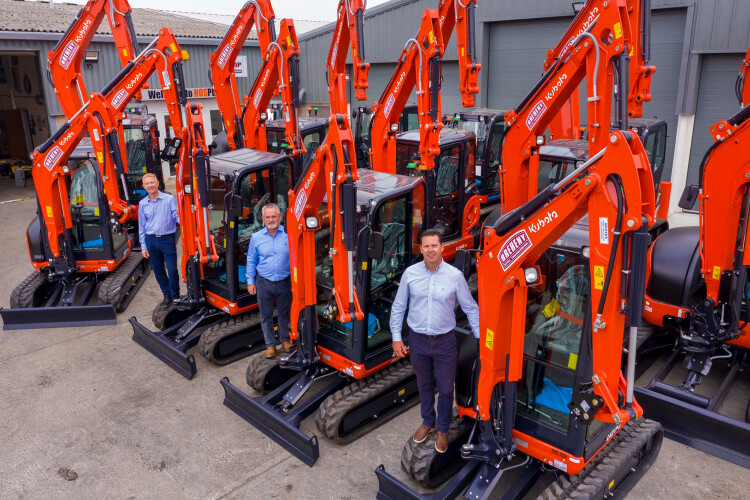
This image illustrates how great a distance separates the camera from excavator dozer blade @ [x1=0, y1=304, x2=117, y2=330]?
8273 millimetres

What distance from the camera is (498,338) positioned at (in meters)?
4.31

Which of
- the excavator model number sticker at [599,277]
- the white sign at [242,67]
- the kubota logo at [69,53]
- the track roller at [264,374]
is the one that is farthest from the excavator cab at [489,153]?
the white sign at [242,67]

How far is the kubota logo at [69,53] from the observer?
374 inches

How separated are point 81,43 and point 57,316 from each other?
4.46 metres

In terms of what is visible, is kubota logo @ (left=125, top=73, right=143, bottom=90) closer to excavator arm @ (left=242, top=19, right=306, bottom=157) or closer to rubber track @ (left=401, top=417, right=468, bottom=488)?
excavator arm @ (left=242, top=19, right=306, bottom=157)

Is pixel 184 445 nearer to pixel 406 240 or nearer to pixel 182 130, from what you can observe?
pixel 406 240

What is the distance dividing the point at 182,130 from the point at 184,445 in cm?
376

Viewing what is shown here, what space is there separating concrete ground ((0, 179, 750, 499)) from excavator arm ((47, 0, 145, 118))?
4.54 m

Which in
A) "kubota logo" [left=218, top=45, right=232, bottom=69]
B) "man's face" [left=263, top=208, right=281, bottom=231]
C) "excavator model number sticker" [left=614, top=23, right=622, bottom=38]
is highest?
"kubota logo" [left=218, top=45, right=232, bottom=69]

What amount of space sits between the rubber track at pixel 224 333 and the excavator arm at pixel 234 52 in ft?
13.7

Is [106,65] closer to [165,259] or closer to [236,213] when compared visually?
[165,259]

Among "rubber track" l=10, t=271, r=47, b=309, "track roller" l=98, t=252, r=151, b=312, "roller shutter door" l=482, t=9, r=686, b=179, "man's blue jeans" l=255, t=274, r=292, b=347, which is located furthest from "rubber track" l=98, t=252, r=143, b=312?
"roller shutter door" l=482, t=9, r=686, b=179

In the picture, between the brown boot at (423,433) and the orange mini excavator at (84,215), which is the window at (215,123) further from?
the brown boot at (423,433)

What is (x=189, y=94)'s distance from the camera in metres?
19.0
